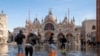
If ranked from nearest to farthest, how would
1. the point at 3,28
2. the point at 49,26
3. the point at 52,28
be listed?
the point at 3,28 < the point at 49,26 < the point at 52,28

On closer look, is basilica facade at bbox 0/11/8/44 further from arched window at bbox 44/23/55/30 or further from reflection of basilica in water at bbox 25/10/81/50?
arched window at bbox 44/23/55/30

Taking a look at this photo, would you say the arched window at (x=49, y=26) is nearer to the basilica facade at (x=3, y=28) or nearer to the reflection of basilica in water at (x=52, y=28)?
the reflection of basilica in water at (x=52, y=28)

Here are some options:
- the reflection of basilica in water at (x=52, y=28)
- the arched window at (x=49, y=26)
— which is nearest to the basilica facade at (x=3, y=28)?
the reflection of basilica in water at (x=52, y=28)

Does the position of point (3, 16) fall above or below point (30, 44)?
above

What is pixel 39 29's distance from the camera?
11831 cm

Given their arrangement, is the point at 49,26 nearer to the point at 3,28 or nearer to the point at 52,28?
the point at 52,28

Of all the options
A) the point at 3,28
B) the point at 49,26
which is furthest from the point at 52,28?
the point at 3,28

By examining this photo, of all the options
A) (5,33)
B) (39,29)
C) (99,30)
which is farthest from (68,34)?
(99,30)

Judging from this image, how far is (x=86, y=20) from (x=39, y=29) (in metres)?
21.3

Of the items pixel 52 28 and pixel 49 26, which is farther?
pixel 52 28

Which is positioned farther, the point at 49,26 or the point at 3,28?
the point at 49,26

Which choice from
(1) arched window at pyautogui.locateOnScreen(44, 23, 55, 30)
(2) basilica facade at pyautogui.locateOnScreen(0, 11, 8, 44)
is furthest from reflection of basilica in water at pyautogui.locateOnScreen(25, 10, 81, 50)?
(2) basilica facade at pyautogui.locateOnScreen(0, 11, 8, 44)

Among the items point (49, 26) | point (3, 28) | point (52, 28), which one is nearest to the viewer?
point (3, 28)

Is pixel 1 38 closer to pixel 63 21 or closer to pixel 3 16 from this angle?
pixel 3 16
